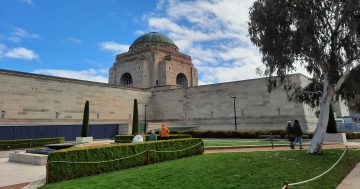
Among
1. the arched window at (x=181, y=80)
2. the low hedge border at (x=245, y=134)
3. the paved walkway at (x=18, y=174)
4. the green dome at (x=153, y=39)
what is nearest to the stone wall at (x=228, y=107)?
the low hedge border at (x=245, y=134)

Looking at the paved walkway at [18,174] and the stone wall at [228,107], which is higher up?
the stone wall at [228,107]

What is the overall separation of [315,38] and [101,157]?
1293 centimetres

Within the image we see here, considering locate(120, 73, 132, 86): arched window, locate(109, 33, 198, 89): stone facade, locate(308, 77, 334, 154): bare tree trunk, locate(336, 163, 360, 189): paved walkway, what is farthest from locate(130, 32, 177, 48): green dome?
locate(336, 163, 360, 189): paved walkway

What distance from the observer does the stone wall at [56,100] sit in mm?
32969

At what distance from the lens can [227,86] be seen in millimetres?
44500

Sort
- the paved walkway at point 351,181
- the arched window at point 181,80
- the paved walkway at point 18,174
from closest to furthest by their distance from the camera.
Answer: the paved walkway at point 351,181
the paved walkway at point 18,174
the arched window at point 181,80

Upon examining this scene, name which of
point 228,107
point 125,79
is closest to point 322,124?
point 228,107

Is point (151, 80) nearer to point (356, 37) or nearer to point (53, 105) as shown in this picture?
point (53, 105)

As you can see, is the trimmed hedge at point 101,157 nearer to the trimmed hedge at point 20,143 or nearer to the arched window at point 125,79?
the trimmed hedge at point 20,143

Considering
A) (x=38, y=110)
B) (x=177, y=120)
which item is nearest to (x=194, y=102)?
(x=177, y=120)

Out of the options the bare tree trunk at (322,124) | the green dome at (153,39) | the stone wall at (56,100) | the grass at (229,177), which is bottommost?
the grass at (229,177)

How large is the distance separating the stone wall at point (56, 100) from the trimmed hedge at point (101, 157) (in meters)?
27.6

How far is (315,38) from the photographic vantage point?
1405cm

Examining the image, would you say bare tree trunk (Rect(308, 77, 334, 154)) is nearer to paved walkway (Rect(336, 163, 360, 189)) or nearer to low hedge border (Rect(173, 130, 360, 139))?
paved walkway (Rect(336, 163, 360, 189))
